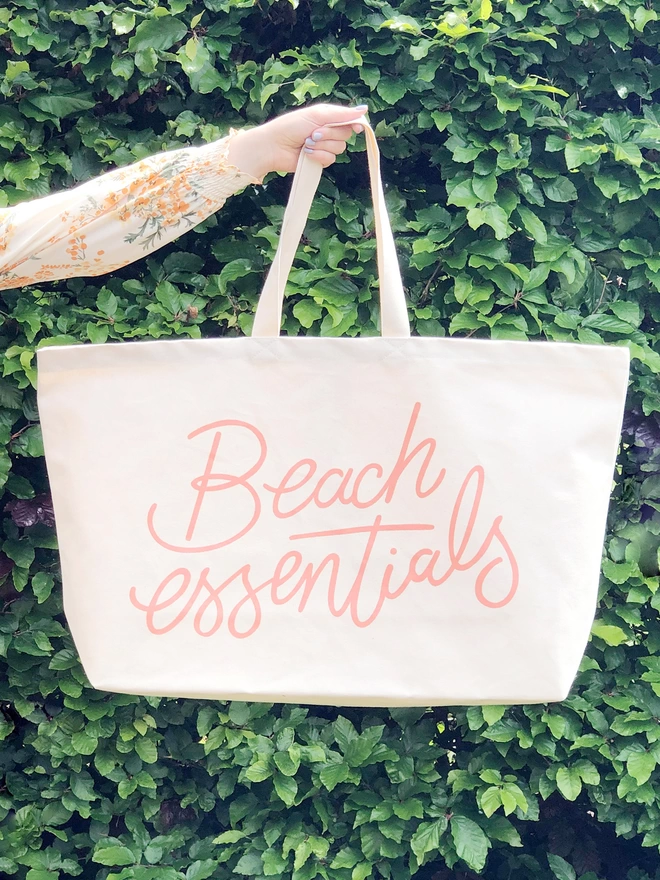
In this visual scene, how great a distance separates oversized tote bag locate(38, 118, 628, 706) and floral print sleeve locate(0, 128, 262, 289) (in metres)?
0.10

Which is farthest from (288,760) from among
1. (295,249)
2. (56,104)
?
(56,104)

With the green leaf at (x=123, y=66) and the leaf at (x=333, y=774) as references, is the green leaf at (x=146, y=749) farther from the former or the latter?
the green leaf at (x=123, y=66)

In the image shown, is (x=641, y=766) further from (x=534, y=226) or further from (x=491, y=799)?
(x=534, y=226)

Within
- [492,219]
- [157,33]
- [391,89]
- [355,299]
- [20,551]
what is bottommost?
[20,551]

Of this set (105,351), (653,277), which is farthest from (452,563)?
(653,277)

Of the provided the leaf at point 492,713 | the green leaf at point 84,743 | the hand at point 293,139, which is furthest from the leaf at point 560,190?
the green leaf at point 84,743

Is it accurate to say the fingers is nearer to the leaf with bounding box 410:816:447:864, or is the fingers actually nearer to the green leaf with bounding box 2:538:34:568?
the green leaf with bounding box 2:538:34:568

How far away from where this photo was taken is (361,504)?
0.76 m

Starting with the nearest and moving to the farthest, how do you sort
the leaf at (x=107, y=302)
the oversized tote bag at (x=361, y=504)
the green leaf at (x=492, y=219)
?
1. the oversized tote bag at (x=361, y=504)
2. the green leaf at (x=492, y=219)
3. the leaf at (x=107, y=302)

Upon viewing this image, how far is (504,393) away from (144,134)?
2.85ft

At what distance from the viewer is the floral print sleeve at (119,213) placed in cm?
80

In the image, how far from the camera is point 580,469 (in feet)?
2.51

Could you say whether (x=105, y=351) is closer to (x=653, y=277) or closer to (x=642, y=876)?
(x=653, y=277)

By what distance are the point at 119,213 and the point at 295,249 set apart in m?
0.18
